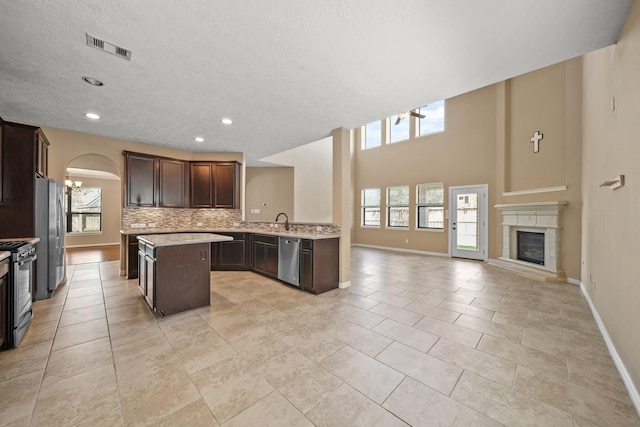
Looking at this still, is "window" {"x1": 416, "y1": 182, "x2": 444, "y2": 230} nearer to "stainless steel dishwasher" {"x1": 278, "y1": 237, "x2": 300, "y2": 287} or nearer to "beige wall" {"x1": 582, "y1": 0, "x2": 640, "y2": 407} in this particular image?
"beige wall" {"x1": 582, "y1": 0, "x2": 640, "y2": 407}

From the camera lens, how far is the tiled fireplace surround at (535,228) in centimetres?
439

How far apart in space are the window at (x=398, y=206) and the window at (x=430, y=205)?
41cm

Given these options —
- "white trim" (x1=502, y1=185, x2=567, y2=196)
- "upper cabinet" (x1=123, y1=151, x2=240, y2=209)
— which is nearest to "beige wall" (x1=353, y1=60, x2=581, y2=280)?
"white trim" (x1=502, y1=185, x2=567, y2=196)

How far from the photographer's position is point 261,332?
8.12 ft

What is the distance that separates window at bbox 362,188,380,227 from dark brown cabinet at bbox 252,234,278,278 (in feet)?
16.2

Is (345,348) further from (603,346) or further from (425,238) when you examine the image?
(425,238)

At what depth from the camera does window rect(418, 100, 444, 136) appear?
712cm

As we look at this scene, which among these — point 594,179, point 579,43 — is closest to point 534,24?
point 579,43

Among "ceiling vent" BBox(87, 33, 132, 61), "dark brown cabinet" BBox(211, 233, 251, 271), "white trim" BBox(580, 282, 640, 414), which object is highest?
"ceiling vent" BBox(87, 33, 132, 61)

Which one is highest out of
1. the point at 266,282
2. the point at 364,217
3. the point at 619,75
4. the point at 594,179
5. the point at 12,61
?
the point at 12,61

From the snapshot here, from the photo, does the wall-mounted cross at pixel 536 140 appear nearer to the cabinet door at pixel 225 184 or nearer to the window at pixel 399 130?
the window at pixel 399 130

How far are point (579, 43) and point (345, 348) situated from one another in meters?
3.21

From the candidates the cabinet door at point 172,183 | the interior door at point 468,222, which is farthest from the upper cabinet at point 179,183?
the interior door at point 468,222

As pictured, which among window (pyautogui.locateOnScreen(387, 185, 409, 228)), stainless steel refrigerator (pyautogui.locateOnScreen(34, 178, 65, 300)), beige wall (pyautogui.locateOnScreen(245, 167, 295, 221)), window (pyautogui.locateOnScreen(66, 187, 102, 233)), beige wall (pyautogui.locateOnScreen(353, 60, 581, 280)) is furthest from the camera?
window (pyautogui.locateOnScreen(66, 187, 102, 233))
